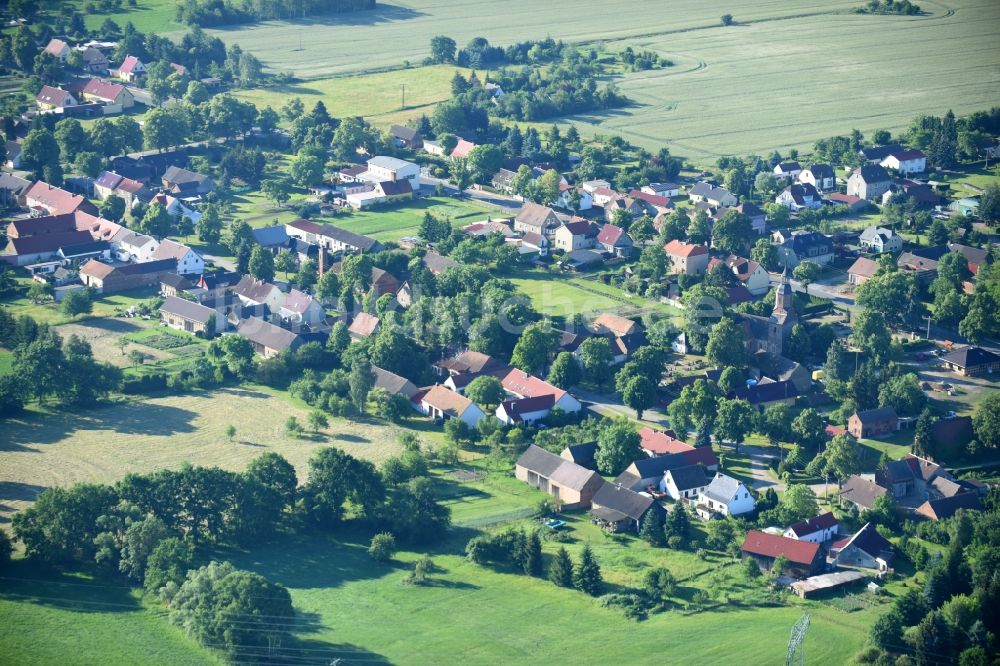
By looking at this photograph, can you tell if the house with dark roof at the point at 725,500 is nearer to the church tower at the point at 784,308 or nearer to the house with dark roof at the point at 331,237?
the church tower at the point at 784,308

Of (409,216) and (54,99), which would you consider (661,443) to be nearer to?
(409,216)

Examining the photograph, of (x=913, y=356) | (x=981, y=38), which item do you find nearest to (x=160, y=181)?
(x=913, y=356)

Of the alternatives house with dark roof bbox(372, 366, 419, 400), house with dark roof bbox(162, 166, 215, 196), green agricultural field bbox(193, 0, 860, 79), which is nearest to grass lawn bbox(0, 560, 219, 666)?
house with dark roof bbox(372, 366, 419, 400)

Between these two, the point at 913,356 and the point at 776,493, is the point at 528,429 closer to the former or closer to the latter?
the point at 776,493

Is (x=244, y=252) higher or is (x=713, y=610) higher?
(x=244, y=252)

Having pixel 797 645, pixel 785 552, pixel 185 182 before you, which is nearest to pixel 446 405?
pixel 785 552

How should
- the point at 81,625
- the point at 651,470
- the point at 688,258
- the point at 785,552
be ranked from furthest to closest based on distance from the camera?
the point at 688,258 → the point at 651,470 → the point at 785,552 → the point at 81,625

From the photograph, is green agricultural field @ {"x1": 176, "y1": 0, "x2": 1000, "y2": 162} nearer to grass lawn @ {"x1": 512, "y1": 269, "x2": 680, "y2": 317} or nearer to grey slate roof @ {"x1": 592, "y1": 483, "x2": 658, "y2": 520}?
grass lawn @ {"x1": 512, "y1": 269, "x2": 680, "y2": 317}
